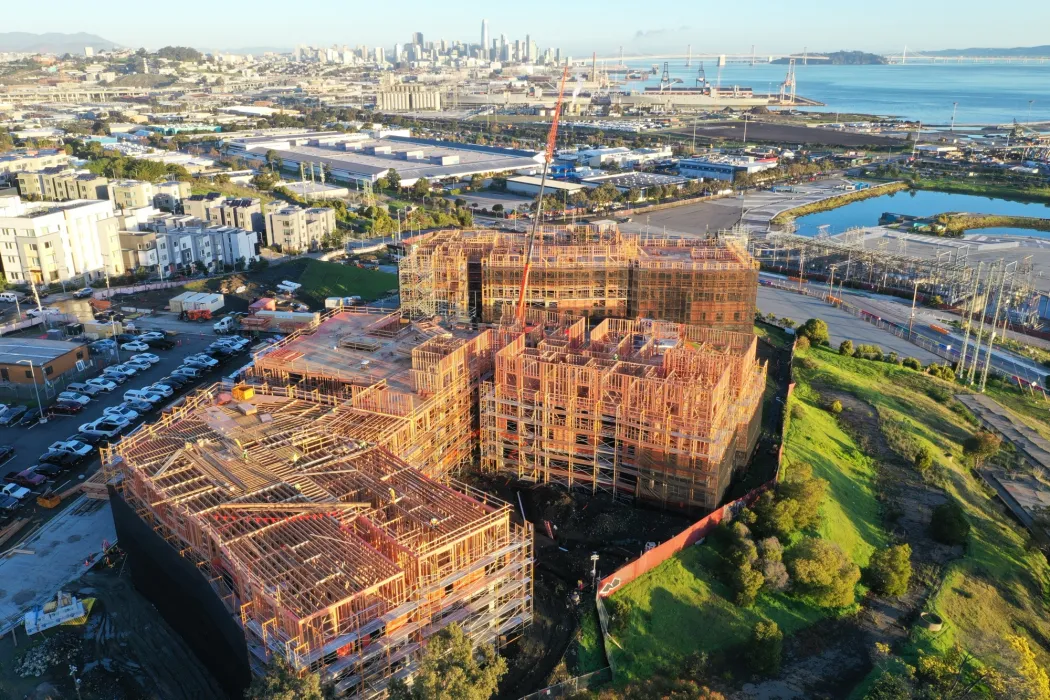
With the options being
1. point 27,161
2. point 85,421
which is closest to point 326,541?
point 85,421

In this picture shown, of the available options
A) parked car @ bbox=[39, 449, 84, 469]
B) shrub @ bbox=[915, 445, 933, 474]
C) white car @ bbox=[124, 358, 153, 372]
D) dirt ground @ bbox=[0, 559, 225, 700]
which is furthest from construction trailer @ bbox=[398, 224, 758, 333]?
dirt ground @ bbox=[0, 559, 225, 700]

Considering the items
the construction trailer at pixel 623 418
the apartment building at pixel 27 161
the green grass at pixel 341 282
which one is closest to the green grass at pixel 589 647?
the construction trailer at pixel 623 418

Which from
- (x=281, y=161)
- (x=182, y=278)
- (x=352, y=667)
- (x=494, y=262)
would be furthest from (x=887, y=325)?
(x=281, y=161)

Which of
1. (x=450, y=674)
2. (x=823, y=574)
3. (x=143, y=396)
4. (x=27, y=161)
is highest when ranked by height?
(x=27, y=161)

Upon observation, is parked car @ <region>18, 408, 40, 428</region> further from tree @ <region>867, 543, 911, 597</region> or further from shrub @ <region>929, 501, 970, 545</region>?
shrub @ <region>929, 501, 970, 545</region>

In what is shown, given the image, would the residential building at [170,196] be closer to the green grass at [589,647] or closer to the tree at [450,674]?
the green grass at [589,647]

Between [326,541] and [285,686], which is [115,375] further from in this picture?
[285,686]
